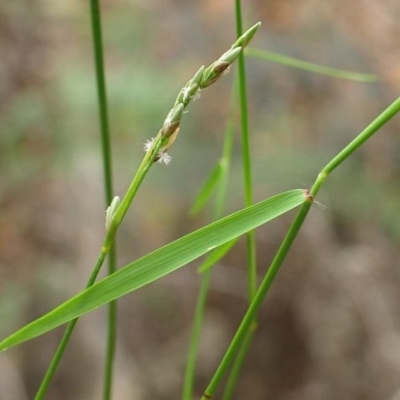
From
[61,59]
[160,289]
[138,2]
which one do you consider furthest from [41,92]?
[160,289]

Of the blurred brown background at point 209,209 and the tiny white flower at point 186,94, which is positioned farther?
the blurred brown background at point 209,209

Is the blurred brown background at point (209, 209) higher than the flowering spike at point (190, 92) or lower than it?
higher

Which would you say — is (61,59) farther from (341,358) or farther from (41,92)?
(341,358)

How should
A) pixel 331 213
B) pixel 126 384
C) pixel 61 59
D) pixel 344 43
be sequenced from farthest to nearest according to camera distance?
pixel 61 59 → pixel 344 43 → pixel 331 213 → pixel 126 384

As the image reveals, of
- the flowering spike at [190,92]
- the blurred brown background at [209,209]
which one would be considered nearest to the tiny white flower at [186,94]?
the flowering spike at [190,92]

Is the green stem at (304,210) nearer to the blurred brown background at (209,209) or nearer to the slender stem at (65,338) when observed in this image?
the slender stem at (65,338)
